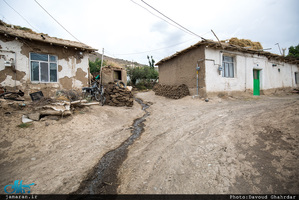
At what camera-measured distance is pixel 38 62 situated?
752 cm

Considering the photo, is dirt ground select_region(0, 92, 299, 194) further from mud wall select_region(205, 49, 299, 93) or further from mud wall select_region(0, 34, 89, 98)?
A: mud wall select_region(205, 49, 299, 93)

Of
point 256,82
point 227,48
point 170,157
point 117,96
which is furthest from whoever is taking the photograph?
point 256,82

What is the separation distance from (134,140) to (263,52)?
13133 mm

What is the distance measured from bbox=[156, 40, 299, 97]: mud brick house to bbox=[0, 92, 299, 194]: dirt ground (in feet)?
20.6

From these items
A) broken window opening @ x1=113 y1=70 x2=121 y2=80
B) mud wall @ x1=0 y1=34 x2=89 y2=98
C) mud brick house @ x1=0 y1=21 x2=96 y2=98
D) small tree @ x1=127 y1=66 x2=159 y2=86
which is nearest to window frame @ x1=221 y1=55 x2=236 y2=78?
mud brick house @ x1=0 y1=21 x2=96 y2=98

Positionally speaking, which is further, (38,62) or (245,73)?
(245,73)

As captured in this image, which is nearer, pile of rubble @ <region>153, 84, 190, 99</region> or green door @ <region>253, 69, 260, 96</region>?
pile of rubble @ <region>153, 84, 190, 99</region>

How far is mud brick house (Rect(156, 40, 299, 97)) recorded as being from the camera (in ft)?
29.3

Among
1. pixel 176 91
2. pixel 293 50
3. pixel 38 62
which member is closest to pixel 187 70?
pixel 176 91

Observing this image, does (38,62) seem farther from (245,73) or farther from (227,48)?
(245,73)

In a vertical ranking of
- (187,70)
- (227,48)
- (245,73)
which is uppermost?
(227,48)

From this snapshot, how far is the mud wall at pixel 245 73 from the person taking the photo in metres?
9.00

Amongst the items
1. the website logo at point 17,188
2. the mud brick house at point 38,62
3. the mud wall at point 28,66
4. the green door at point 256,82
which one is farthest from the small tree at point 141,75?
the website logo at point 17,188

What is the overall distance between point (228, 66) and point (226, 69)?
1.11 ft
